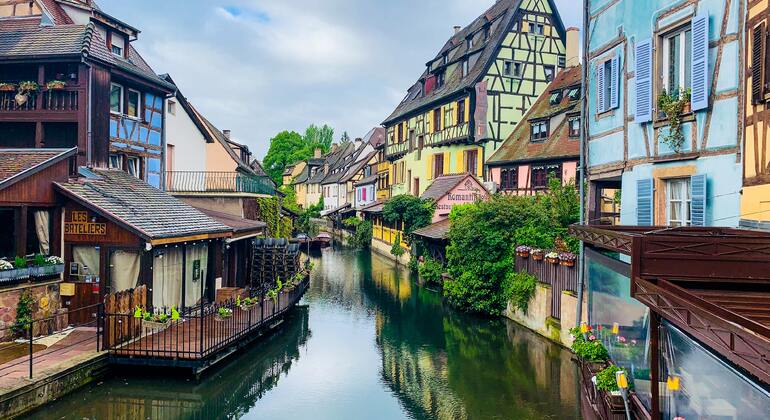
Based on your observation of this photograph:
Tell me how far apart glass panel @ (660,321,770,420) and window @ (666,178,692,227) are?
5.82 m

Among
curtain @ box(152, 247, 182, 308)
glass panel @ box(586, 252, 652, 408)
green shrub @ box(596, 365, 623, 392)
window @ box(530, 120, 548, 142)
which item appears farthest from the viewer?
window @ box(530, 120, 548, 142)

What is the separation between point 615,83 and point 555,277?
5.85m

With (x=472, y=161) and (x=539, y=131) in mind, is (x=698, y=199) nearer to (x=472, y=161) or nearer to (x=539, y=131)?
(x=539, y=131)

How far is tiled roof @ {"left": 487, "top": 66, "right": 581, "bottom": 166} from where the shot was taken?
2644cm

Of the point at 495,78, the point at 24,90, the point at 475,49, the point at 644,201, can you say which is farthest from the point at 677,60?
the point at 475,49

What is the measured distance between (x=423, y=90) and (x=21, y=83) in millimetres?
29358

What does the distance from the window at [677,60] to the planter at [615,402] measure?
20.7 feet

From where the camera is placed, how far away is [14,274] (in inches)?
472

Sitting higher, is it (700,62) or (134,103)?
(134,103)

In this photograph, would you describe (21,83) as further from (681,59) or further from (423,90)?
(423,90)

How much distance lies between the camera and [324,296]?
25406mm

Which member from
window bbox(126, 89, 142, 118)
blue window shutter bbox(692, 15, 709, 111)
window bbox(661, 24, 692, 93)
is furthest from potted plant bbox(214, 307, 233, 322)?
blue window shutter bbox(692, 15, 709, 111)

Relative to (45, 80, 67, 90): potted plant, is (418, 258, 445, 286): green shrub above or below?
below

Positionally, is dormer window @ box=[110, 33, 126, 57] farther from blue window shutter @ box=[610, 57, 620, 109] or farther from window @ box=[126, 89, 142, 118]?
blue window shutter @ box=[610, 57, 620, 109]
